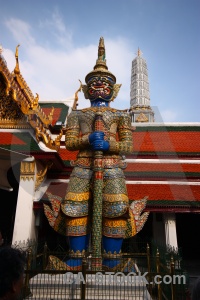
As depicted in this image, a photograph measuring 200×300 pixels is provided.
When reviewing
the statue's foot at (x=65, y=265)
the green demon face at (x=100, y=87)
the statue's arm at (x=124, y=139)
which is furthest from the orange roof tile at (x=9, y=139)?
the statue's foot at (x=65, y=265)

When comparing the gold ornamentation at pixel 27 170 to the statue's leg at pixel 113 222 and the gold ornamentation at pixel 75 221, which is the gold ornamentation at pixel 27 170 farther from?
the statue's leg at pixel 113 222

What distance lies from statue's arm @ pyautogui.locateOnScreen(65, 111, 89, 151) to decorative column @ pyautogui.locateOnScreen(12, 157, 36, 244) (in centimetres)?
261

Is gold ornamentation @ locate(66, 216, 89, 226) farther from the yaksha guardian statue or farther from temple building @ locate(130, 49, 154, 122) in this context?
temple building @ locate(130, 49, 154, 122)

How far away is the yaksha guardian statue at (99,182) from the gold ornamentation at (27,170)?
241 cm

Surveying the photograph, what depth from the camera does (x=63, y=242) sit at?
31.4 feet

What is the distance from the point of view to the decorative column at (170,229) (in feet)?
25.3

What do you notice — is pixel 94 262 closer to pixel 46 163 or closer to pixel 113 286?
pixel 113 286

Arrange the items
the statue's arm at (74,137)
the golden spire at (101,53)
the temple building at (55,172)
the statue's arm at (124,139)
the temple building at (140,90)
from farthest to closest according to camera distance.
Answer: the temple building at (140,90), the temple building at (55,172), the golden spire at (101,53), the statue's arm at (74,137), the statue's arm at (124,139)

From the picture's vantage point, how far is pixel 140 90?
45.3 metres

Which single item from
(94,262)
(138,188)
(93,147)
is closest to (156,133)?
(138,188)

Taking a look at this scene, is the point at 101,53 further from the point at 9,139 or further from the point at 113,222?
the point at 113,222

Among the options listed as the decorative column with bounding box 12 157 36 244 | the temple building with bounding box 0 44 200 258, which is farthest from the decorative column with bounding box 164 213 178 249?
the decorative column with bounding box 12 157 36 244

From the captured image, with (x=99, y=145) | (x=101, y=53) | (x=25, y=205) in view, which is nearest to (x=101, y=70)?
(x=101, y=53)

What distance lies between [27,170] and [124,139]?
144 inches
